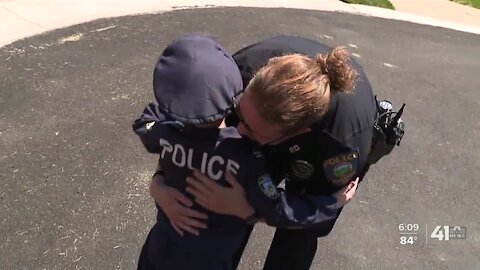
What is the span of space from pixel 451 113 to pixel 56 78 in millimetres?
3614

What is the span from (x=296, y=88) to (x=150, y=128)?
532 mm

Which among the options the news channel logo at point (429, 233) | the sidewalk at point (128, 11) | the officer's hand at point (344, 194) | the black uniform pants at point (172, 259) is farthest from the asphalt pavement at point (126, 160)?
the officer's hand at point (344, 194)

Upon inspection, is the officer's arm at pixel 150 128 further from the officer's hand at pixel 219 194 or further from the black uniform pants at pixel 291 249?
the black uniform pants at pixel 291 249

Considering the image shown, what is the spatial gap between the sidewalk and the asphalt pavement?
0.27 metres

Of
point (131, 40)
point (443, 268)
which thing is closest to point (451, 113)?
point (443, 268)

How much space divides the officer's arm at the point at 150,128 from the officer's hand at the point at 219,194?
6.6 inches

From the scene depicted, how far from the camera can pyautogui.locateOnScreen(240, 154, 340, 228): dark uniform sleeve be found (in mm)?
1684

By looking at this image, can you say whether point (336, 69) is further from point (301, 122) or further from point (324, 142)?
point (324, 142)

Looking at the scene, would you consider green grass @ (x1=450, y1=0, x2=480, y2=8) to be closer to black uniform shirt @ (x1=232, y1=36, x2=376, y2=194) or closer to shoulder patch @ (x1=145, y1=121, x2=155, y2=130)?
black uniform shirt @ (x1=232, y1=36, x2=376, y2=194)

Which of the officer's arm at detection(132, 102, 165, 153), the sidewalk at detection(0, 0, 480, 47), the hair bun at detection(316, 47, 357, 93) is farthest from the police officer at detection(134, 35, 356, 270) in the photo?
the sidewalk at detection(0, 0, 480, 47)

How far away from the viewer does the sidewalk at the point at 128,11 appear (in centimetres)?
604

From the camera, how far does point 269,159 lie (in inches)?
72.3

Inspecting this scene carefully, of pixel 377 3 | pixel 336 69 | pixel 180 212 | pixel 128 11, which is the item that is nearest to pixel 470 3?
pixel 377 3

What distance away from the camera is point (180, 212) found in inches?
→ 70.4
